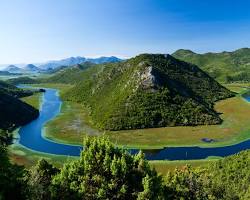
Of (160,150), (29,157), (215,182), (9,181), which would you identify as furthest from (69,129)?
(9,181)

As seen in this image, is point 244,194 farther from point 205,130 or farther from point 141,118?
point 141,118

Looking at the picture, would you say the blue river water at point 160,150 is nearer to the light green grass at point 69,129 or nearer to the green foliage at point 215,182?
the light green grass at point 69,129

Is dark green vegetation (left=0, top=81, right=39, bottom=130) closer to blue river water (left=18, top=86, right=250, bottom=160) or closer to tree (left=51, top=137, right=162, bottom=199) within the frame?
blue river water (left=18, top=86, right=250, bottom=160)

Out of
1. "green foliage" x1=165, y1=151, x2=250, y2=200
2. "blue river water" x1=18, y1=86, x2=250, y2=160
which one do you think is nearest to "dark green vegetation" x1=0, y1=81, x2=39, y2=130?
"blue river water" x1=18, y1=86, x2=250, y2=160

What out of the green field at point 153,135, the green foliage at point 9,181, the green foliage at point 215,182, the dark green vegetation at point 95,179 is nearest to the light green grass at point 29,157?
the green field at point 153,135

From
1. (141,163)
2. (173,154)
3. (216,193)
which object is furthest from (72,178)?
(173,154)

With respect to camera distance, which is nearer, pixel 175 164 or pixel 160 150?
pixel 175 164

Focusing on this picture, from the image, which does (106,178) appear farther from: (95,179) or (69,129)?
(69,129)

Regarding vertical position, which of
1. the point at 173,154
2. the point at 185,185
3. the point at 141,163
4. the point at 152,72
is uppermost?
the point at 152,72
